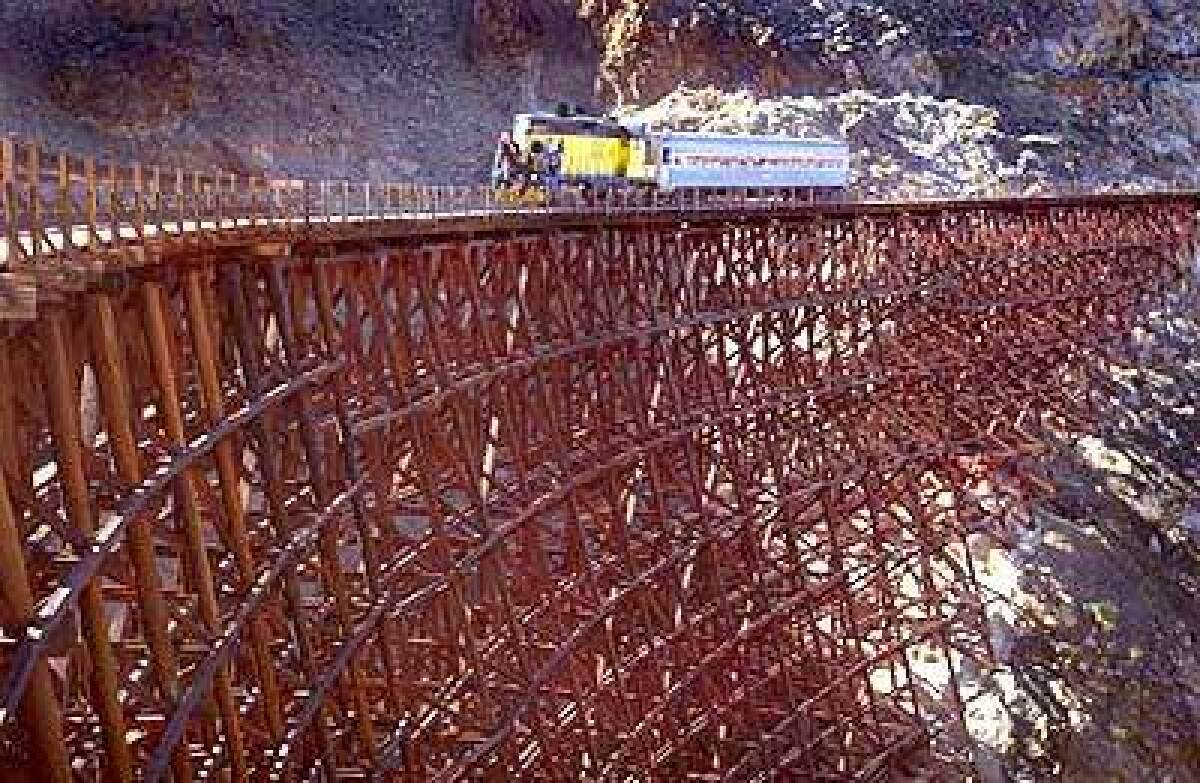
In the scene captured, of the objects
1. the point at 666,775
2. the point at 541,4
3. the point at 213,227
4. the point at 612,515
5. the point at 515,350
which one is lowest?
the point at 666,775

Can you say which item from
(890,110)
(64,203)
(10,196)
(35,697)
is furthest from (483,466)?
(890,110)

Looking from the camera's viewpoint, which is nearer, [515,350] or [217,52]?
[515,350]

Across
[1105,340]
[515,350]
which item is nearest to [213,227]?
[515,350]

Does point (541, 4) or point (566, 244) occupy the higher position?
point (541, 4)

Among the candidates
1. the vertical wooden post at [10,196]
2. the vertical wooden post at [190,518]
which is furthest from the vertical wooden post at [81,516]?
the vertical wooden post at [190,518]

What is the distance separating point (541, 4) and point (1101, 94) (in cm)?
1345

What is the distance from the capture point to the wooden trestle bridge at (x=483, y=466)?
7.17m

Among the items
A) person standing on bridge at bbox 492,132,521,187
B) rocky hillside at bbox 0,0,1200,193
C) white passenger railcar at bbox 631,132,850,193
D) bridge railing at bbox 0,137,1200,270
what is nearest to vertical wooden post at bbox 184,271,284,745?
bridge railing at bbox 0,137,1200,270

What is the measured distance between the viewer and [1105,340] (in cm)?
2912

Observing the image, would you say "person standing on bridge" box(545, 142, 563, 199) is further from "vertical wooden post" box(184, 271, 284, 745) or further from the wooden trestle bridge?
"vertical wooden post" box(184, 271, 284, 745)

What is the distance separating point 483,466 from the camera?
13.7m

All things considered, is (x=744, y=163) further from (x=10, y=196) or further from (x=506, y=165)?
(x=10, y=196)

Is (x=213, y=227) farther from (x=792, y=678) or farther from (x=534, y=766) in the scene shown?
(x=792, y=678)

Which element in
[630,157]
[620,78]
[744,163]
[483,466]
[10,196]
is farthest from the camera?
[620,78]
